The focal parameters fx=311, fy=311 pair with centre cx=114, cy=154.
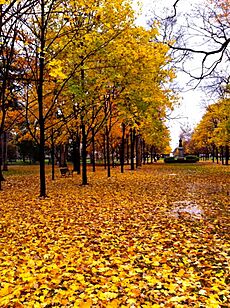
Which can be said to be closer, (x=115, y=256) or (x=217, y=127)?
(x=115, y=256)

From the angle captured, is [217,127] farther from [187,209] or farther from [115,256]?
[115,256]

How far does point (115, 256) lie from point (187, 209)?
192 inches

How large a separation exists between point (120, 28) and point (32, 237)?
1068cm

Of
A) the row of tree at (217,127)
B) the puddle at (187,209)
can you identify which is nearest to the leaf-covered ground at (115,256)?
the puddle at (187,209)

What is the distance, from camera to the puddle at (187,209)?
8820mm

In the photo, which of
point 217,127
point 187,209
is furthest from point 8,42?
point 217,127

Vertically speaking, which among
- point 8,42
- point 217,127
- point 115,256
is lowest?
point 115,256

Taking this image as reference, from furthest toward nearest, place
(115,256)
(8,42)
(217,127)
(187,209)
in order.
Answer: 1. (217,127)
2. (8,42)
3. (187,209)
4. (115,256)

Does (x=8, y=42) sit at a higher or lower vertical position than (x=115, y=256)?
higher

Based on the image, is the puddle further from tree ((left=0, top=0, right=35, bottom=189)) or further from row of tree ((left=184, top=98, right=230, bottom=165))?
row of tree ((left=184, top=98, right=230, bottom=165))

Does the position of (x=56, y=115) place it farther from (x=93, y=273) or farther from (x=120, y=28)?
(x=93, y=273)

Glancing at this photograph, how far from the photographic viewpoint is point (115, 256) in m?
5.27

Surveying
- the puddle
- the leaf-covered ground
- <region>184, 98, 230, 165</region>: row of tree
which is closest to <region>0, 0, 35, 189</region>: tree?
the leaf-covered ground

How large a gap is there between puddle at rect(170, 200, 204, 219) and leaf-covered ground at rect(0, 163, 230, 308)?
0.10 ft
